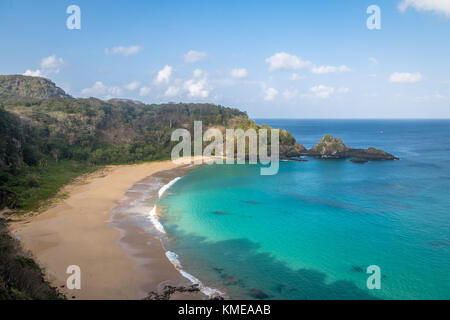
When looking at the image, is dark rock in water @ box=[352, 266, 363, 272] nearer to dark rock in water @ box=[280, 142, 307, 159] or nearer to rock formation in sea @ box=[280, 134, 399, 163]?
rock formation in sea @ box=[280, 134, 399, 163]

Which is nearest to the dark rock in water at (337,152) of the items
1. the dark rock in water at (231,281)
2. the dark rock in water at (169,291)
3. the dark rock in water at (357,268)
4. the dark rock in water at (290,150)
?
the dark rock in water at (290,150)

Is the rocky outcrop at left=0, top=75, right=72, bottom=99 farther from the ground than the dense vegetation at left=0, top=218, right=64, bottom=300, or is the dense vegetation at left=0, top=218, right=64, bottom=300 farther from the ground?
the rocky outcrop at left=0, top=75, right=72, bottom=99

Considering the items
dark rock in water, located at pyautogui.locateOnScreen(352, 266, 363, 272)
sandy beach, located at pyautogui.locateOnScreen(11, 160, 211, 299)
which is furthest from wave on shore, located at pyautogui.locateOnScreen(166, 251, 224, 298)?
dark rock in water, located at pyautogui.locateOnScreen(352, 266, 363, 272)

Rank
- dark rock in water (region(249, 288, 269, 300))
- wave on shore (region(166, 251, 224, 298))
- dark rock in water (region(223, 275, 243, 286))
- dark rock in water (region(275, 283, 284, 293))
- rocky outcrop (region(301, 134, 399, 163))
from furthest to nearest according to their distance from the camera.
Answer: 1. rocky outcrop (region(301, 134, 399, 163))
2. dark rock in water (region(223, 275, 243, 286))
3. dark rock in water (region(275, 283, 284, 293))
4. wave on shore (region(166, 251, 224, 298))
5. dark rock in water (region(249, 288, 269, 300))

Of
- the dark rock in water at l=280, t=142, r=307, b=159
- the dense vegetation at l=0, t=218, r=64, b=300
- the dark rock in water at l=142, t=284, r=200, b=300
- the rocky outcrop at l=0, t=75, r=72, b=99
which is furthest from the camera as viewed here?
the rocky outcrop at l=0, t=75, r=72, b=99

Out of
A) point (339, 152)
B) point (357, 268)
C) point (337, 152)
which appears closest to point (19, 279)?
point (357, 268)

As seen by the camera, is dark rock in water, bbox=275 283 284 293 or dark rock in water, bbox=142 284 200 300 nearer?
dark rock in water, bbox=142 284 200 300
